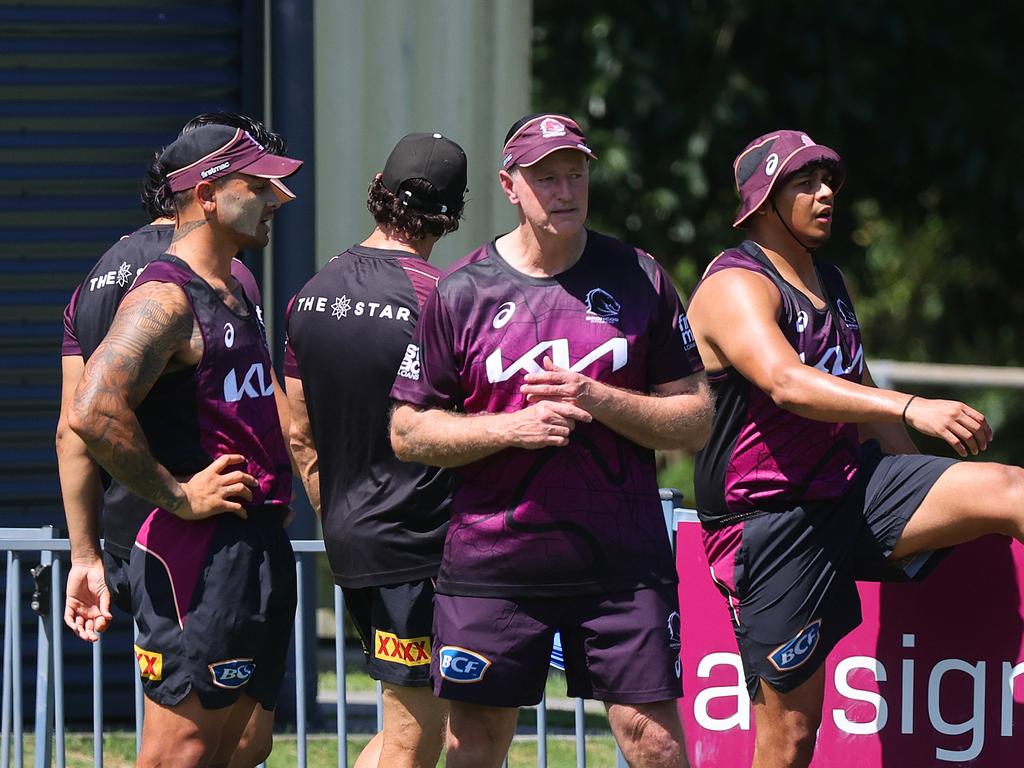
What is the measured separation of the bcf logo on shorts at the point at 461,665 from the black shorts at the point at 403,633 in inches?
14.6

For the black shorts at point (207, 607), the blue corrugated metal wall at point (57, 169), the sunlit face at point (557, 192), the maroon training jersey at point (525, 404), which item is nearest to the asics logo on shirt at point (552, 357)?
the maroon training jersey at point (525, 404)

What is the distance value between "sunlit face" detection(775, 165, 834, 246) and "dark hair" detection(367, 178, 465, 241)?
103 cm

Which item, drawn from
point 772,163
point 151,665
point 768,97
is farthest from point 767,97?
point 151,665

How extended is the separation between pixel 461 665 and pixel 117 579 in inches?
40.6

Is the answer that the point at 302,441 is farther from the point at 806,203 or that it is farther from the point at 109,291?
the point at 806,203

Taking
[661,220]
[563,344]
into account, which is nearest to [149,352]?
[563,344]

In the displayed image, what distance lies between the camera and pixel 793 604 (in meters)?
Answer: 5.21

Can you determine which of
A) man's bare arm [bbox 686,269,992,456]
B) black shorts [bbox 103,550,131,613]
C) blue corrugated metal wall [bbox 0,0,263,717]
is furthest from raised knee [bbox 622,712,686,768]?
blue corrugated metal wall [bbox 0,0,263,717]

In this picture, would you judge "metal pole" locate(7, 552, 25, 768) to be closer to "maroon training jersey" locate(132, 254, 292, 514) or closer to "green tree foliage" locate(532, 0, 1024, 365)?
"maroon training jersey" locate(132, 254, 292, 514)

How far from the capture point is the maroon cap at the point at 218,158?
15.5 ft

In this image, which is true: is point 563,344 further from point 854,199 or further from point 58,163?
point 854,199

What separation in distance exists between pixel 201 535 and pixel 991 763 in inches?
106

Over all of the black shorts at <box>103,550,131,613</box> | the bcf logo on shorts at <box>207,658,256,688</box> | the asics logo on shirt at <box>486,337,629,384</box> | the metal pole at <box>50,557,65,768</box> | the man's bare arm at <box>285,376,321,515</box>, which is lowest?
the metal pole at <box>50,557,65,768</box>

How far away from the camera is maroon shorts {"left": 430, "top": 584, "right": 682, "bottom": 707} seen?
14.9 feet
